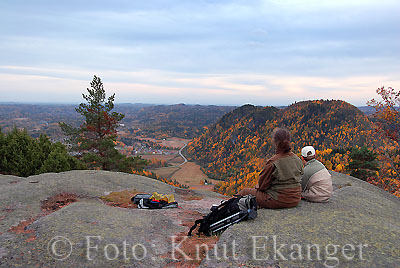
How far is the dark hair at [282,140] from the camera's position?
6.92 meters

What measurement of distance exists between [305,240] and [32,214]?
28.9 ft

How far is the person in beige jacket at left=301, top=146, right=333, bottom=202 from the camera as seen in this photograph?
25.6 ft

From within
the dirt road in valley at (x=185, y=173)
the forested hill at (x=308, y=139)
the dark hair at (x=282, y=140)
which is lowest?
the dirt road in valley at (x=185, y=173)

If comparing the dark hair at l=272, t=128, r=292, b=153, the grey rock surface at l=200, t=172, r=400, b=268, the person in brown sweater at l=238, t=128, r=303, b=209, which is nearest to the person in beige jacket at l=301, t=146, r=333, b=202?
the grey rock surface at l=200, t=172, r=400, b=268

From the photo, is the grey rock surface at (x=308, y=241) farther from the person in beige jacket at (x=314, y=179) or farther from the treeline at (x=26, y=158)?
the treeline at (x=26, y=158)

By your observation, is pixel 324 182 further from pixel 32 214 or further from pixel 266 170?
pixel 32 214

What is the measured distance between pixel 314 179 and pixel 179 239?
496 centimetres

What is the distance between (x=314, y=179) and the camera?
7.90 m

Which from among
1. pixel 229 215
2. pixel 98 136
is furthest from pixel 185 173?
pixel 229 215

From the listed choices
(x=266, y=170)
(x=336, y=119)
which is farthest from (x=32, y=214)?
(x=336, y=119)

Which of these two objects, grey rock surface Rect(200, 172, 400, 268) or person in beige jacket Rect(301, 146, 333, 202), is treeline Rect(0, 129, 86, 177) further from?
person in beige jacket Rect(301, 146, 333, 202)

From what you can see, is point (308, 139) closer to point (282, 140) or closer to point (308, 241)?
point (282, 140)

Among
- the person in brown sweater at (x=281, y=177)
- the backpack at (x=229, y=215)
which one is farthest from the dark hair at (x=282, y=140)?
the backpack at (x=229, y=215)

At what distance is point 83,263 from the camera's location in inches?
214
